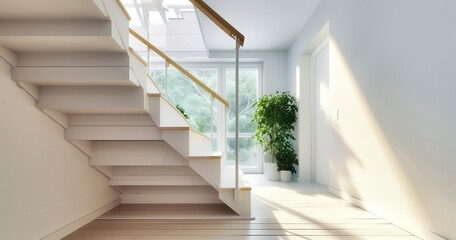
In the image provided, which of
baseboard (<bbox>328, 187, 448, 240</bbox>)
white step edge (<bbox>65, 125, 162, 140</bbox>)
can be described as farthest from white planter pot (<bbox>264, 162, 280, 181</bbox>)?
white step edge (<bbox>65, 125, 162, 140</bbox>)

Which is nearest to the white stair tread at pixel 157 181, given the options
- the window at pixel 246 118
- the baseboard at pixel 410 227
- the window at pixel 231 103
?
the baseboard at pixel 410 227

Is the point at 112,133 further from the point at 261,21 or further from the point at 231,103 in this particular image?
the point at 231,103

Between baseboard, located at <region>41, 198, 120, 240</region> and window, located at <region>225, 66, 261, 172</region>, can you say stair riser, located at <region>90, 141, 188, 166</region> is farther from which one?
window, located at <region>225, 66, 261, 172</region>

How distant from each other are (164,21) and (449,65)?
7.77ft

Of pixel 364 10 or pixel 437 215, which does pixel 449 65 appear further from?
pixel 364 10

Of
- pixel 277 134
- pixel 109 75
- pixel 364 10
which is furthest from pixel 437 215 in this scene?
pixel 277 134

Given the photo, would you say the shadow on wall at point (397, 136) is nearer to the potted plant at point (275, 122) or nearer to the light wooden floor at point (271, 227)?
the light wooden floor at point (271, 227)

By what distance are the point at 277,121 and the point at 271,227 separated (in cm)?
312

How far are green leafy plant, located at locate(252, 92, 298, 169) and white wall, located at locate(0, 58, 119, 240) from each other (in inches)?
136

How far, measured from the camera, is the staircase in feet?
5.19

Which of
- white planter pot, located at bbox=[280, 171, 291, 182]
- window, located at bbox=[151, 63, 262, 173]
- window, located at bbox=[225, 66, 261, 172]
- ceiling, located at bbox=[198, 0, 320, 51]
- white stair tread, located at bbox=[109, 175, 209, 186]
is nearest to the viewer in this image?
white stair tread, located at bbox=[109, 175, 209, 186]

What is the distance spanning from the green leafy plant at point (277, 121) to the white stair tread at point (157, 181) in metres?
2.74

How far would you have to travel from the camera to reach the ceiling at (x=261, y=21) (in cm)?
431

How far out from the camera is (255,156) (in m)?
6.52
